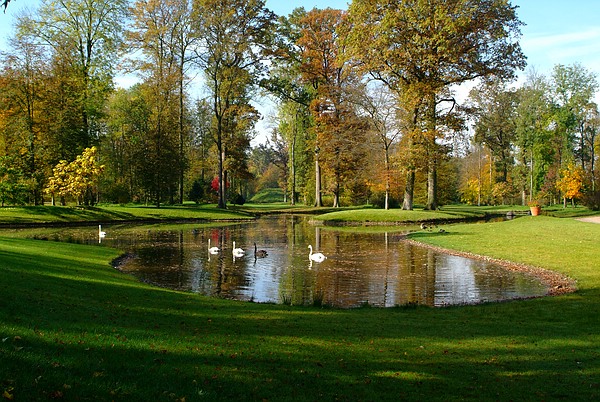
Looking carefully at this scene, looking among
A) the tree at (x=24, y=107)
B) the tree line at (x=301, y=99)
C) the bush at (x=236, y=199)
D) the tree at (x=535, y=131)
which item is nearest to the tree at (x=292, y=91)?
the tree line at (x=301, y=99)

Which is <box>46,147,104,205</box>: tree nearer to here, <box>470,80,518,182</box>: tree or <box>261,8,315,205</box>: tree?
<box>261,8,315,205</box>: tree

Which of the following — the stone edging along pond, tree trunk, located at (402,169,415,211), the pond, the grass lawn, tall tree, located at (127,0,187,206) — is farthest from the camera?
tall tree, located at (127,0,187,206)

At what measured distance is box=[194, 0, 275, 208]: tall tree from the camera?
1918 inches

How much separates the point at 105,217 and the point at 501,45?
1457 inches

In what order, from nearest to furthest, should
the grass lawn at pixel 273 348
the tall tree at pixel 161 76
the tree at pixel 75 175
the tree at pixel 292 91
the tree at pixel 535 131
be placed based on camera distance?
the grass lawn at pixel 273 348 < the tree at pixel 75 175 < the tall tree at pixel 161 76 < the tree at pixel 292 91 < the tree at pixel 535 131

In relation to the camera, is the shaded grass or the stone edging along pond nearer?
the stone edging along pond

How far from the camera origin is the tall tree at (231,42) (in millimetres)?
48719

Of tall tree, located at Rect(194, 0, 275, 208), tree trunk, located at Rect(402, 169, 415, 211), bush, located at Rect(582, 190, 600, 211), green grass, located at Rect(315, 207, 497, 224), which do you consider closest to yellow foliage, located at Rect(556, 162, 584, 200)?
bush, located at Rect(582, 190, 600, 211)

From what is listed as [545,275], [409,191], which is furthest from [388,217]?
[545,275]

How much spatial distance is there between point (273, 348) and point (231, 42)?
4646cm

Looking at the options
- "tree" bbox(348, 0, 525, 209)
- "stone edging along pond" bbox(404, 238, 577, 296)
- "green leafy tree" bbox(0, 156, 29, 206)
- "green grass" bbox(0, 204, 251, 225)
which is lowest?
"stone edging along pond" bbox(404, 238, 577, 296)

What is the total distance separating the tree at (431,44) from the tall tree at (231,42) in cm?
1254

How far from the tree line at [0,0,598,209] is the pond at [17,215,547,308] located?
18.7 metres

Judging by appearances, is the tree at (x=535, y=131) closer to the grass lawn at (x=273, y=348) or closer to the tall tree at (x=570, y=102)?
the tall tree at (x=570, y=102)
